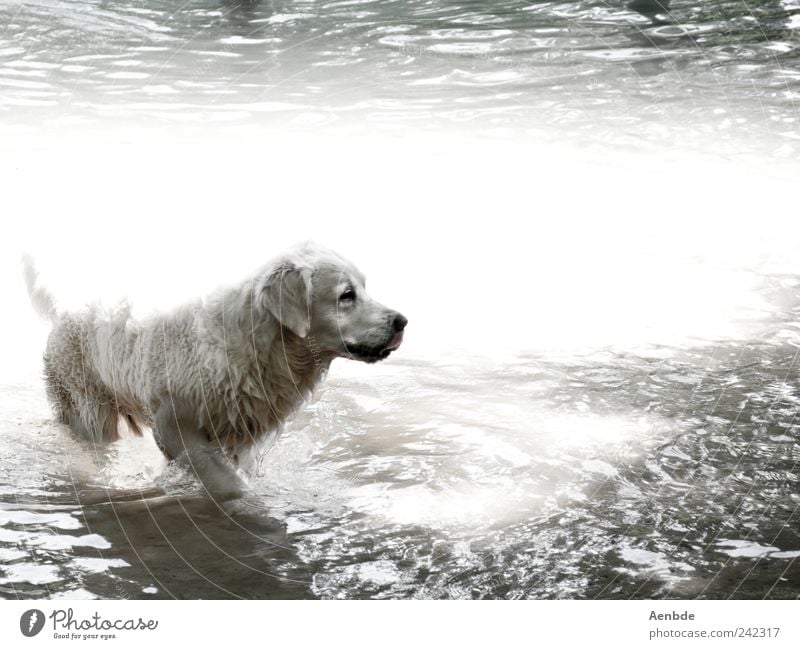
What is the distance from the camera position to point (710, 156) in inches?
615

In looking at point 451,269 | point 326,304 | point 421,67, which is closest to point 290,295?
point 326,304

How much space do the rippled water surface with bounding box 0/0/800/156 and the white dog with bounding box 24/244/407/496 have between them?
1017 cm

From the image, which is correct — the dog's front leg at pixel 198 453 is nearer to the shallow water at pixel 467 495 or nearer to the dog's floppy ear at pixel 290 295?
the shallow water at pixel 467 495

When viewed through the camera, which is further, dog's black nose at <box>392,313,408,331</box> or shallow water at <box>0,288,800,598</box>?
dog's black nose at <box>392,313,408,331</box>

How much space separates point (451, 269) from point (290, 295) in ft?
21.9

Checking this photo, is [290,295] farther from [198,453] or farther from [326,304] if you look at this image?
[198,453]

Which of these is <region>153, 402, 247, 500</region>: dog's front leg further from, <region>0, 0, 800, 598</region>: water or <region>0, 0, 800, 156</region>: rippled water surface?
<region>0, 0, 800, 156</region>: rippled water surface

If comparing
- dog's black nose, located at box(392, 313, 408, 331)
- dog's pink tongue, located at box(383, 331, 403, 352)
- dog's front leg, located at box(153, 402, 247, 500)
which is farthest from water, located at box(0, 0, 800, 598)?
dog's black nose, located at box(392, 313, 408, 331)

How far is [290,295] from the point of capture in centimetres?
625

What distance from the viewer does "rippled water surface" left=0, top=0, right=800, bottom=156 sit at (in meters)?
17.1

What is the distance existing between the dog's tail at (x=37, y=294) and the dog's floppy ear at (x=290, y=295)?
7.24 ft

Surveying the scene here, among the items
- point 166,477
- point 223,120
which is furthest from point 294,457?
point 223,120

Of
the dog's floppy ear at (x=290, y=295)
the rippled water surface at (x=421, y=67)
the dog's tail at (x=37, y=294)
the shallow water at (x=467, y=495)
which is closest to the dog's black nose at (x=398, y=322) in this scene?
the dog's floppy ear at (x=290, y=295)

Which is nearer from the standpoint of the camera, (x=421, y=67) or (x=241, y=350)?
(x=241, y=350)
